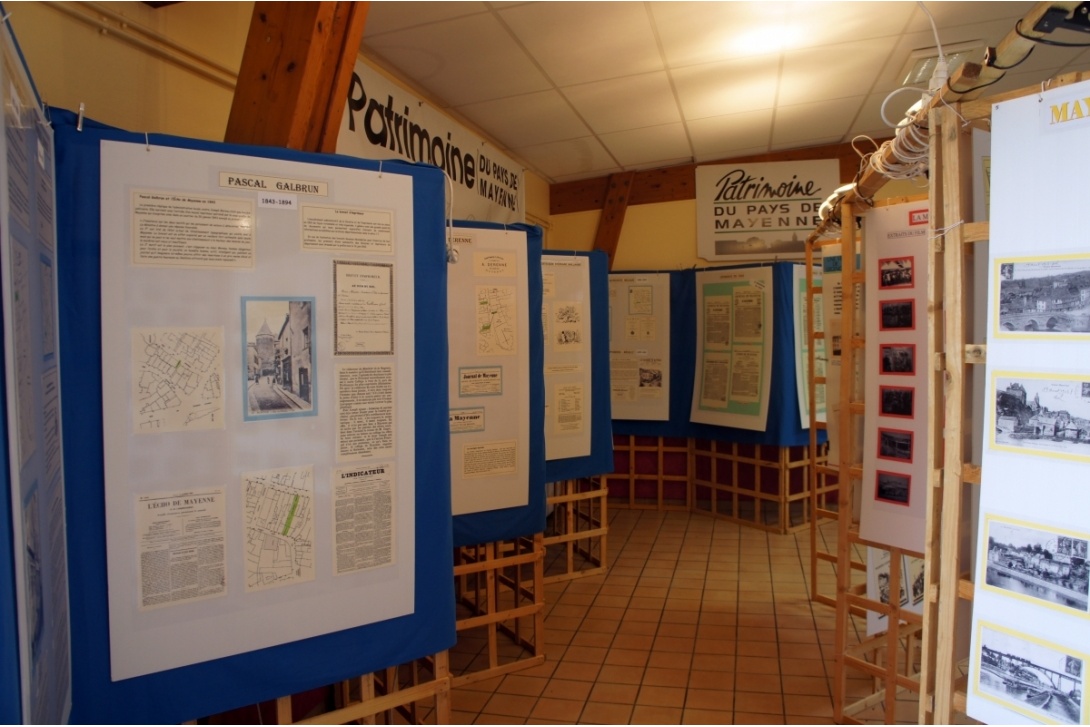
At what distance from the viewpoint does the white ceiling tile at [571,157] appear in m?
5.84

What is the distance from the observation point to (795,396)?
567cm

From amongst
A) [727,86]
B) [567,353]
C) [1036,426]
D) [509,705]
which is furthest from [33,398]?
[727,86]

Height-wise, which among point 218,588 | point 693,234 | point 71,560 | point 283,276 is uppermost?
point 693,234

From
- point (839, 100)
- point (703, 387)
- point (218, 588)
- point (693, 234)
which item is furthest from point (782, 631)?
point (693, 234)

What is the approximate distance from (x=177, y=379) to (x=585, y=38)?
2879 millimetres

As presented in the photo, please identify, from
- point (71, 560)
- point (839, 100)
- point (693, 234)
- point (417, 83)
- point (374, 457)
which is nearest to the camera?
point (71, 560)

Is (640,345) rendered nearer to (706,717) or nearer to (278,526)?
(706,717)

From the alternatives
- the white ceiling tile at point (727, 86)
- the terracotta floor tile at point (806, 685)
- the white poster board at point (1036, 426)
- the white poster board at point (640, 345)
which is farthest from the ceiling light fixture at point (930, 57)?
the terracotta floor tile at point (806, 685)

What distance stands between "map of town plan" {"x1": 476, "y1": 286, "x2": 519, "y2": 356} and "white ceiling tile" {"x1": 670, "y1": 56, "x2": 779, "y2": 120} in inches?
78.6

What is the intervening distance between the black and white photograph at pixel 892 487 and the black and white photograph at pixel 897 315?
554 millimetres

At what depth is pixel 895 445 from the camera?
103 inches

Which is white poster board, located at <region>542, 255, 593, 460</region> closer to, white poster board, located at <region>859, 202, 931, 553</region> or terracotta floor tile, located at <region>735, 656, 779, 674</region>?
terracotta floor tile, located at <region>735, 656, 779, 674</region>

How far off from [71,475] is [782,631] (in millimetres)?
3462

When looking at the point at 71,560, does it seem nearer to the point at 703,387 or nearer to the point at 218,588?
the point at 218,588
